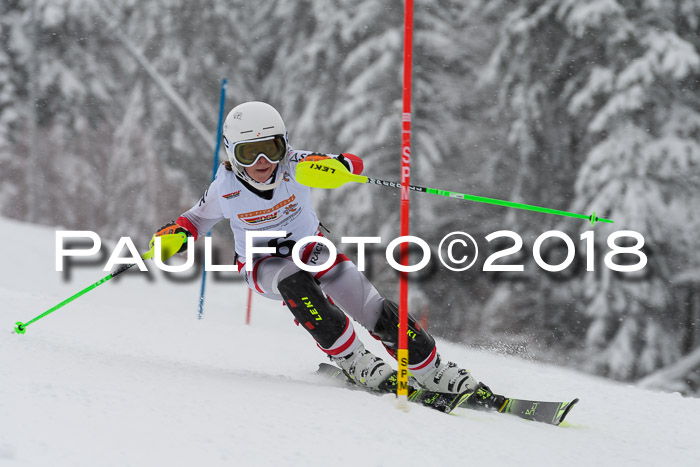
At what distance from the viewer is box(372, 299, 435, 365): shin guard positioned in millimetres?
4305

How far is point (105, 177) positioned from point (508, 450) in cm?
2492

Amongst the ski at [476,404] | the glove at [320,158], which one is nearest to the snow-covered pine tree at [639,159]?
the ski at [476,404]

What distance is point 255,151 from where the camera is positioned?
4.28m

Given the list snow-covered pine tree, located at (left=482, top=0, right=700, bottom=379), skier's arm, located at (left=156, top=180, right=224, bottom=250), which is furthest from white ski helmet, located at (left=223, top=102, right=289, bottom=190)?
snow-covered pine tree, located at (left=482, top=0, right=700, bottom=379)

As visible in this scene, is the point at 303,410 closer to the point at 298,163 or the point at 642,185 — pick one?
the point at 298,163

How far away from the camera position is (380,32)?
51.7ft

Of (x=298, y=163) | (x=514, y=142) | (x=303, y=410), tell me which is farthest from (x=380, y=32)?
(x=303, y=410)

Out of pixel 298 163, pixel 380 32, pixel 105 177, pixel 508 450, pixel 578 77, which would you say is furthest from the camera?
pixel 105 177

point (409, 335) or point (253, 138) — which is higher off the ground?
point (253, 138)

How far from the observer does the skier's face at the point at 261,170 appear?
4309 millimetres
